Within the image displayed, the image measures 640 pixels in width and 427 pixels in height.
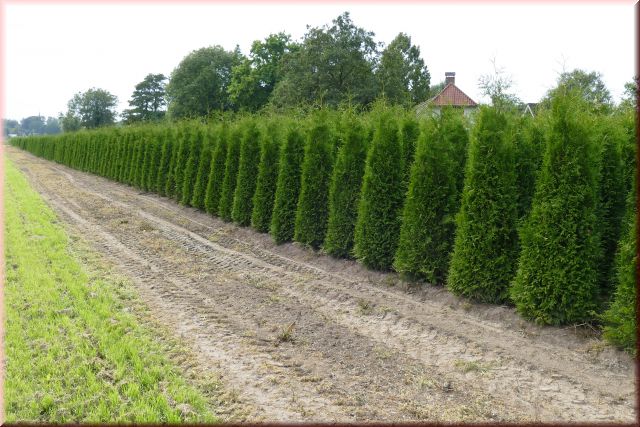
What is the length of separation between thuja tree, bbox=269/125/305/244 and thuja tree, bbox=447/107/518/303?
196 inches

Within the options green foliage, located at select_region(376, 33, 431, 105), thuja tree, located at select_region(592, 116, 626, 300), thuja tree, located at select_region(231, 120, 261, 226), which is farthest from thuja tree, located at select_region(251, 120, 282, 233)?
green foliage, located at select_region(376, 33, 431, 105)

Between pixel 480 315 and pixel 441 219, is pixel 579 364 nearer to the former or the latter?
pixel 480 315

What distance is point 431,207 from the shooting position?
769cm

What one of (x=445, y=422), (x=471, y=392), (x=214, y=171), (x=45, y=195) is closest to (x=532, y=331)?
(x=471, y=392)

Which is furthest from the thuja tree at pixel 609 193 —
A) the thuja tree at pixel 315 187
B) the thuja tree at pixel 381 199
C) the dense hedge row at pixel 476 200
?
the thuja tree at pixel 315 187

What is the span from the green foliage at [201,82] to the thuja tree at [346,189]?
49.0m

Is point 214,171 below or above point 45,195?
above

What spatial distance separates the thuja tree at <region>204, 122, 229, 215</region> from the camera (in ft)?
51.1

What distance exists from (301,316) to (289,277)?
84.5 inches

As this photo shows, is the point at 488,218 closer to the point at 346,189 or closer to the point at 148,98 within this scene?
the point at 346,189

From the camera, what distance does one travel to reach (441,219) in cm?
771

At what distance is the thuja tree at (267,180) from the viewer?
12438 mm

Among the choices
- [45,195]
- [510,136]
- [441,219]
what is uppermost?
[510,136]

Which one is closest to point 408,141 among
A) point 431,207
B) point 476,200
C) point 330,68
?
point 431,207
